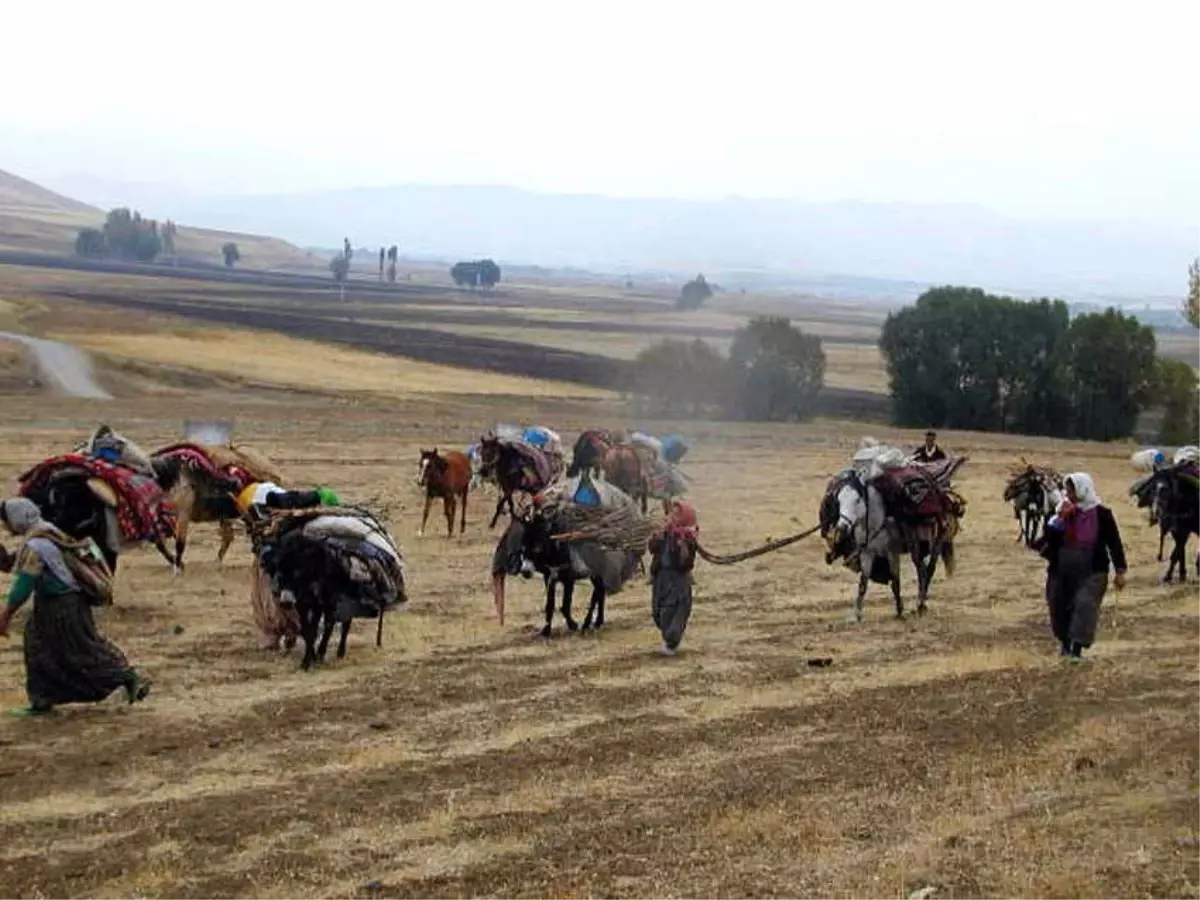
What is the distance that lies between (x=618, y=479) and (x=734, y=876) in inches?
658

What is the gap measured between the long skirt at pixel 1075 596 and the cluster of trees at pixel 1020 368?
164 feet

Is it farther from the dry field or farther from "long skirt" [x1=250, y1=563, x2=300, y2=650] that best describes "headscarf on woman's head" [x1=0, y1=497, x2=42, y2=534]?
"long skirt" [x1=250, y1=563, x2=300, y2=650]

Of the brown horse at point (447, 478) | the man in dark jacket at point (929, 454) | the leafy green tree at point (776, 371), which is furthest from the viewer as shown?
the leafy green tree at point (776, 371)

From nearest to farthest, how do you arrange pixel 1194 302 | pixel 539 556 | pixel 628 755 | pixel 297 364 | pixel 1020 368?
pixel 628 755 < pixel 539 556 < pixel 1194 302 < pixel 1020 368 < pixel 297 364

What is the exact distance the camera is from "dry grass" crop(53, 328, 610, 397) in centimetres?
7194

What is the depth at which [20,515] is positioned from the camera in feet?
49.5

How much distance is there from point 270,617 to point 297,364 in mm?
63289

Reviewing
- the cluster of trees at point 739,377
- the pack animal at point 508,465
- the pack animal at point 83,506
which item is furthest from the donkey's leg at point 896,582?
the cluster of trees at point 739,377

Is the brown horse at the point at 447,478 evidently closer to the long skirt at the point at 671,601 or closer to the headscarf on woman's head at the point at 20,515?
the long skirt at the point at 671,601

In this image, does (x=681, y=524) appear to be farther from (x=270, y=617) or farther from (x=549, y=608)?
(x=270, y=617)

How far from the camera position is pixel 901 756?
45.5 ft

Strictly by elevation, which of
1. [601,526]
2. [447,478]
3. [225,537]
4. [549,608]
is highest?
[601,526]

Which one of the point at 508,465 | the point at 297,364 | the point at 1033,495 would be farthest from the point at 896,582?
the point at 297,364

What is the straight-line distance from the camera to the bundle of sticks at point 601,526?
62.8 ft
